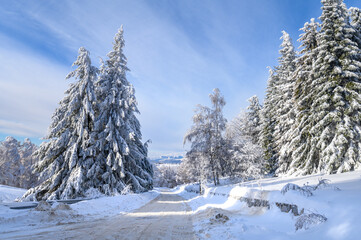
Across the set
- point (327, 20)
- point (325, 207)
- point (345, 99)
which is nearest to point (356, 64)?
point (345, 99)

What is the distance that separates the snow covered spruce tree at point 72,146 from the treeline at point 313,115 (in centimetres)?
→ 1168

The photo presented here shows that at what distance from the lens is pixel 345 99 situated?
47.6ft

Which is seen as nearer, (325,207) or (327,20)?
(325,207)

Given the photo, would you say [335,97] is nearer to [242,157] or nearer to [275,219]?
[242,157]

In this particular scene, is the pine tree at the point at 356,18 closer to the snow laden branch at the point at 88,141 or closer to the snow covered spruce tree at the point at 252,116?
the snow covered spruce tree at the point at 252,116

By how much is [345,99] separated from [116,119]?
18.9 meters

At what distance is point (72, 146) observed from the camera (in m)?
16.8

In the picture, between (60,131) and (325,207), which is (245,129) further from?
(325,207)

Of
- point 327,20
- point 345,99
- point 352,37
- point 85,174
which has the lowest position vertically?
point 85,174

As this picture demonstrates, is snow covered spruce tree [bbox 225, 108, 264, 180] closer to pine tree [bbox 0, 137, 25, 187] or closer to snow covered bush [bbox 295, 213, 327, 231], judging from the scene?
snow covered bush [bbox 295, 213, 327, 231]

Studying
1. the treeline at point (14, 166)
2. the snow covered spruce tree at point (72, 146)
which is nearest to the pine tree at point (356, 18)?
the snow covered spruce tree at point (72, 146)

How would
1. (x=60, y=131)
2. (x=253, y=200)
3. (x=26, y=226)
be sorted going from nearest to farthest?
(x=26, y=226), (x=253, y=200), (x=60, y=131)

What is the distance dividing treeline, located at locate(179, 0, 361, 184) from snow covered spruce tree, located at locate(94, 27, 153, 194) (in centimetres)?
774

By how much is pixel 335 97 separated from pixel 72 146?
68.2 feet
